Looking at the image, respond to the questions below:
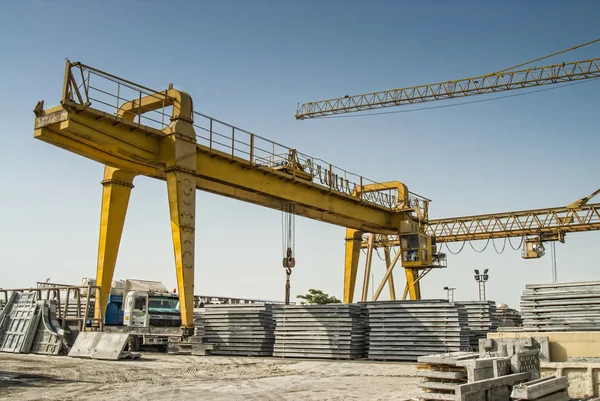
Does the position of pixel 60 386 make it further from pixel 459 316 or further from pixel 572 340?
pixel 459 316

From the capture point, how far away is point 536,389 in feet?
23.9

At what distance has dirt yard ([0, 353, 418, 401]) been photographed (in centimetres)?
919

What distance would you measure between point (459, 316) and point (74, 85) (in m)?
12.8

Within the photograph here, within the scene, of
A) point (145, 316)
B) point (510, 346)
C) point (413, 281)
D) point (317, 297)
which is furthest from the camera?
point (317, 297)

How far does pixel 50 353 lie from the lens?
16953 millimetres

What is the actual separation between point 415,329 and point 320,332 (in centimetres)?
300

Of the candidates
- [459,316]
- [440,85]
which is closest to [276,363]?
[459,316]

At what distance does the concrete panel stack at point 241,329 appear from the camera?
1900 centimetres

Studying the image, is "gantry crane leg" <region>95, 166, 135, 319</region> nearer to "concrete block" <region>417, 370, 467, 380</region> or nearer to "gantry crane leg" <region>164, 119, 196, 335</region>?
"gantry crane leg" <region>164, 119, 196, 335</region>

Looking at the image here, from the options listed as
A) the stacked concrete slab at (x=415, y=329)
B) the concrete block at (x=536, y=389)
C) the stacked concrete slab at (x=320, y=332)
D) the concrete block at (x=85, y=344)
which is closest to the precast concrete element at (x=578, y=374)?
the concrete block at (x=536, y=389)

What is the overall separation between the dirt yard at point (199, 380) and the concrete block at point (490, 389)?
5.17 ft

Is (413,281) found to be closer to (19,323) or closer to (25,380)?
(19,323)

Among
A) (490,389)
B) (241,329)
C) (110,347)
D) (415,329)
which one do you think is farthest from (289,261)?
(490,389)

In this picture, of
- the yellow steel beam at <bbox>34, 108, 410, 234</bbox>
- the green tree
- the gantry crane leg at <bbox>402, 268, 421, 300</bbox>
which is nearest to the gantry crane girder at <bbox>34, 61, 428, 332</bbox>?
the yellow steel beam at <bbox>34, 108, 410, 234</bbox>
